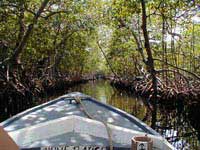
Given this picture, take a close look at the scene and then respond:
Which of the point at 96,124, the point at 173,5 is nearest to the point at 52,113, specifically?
the point at 96,124

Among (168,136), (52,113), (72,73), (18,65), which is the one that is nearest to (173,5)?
(168,136)

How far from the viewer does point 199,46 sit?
57.8 ft

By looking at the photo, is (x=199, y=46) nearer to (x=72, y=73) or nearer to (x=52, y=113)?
(x=52, y=113)

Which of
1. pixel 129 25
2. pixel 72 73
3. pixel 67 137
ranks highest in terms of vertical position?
pixel 129 25

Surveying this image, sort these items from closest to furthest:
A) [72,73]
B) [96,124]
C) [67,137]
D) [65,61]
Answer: [67,137] < [96,124] < [65,61] < [72,73]

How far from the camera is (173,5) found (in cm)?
879

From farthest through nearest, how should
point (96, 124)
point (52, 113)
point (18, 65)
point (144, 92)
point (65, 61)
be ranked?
point (65, 61) < point (144, 92) < point (18, 65) < point (52, 113) < point (96, 124)

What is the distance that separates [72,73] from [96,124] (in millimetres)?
32123

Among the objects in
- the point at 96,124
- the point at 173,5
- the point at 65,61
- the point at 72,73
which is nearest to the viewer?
the point at 96,124

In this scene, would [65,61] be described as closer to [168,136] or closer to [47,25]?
[47,25]

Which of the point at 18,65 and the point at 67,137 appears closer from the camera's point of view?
the point at 67,137

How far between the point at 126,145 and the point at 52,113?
150 cm

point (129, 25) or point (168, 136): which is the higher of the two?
point (129, 25)

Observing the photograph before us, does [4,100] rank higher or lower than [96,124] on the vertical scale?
lower
